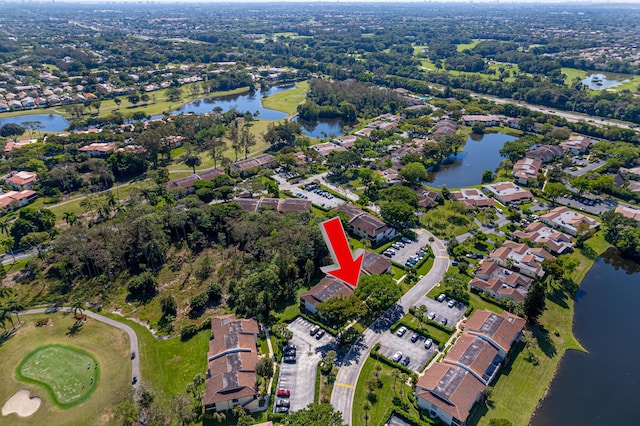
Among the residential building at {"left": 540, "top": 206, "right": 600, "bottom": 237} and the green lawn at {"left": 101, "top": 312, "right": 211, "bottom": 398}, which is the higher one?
the residential building at {"left": 540, "top": 206, "right": 600, "bottom": 237}

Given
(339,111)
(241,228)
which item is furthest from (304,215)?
(339,111)

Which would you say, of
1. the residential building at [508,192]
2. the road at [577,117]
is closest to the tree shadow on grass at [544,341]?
the residential building at [508,192]

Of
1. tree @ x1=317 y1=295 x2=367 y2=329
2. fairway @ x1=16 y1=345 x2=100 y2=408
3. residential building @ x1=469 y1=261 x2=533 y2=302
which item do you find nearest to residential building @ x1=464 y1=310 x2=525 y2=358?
residential building @ x1=469 y1=261 x2=533 y2=302

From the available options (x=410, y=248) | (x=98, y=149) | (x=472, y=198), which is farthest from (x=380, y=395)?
(x=98, y=149)

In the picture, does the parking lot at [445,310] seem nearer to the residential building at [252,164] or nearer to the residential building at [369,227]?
the residential building at [369,227]

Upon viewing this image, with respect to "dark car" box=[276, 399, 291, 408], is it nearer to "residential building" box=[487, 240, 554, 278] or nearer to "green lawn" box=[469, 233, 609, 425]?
"green lawn" box=[469, 233, 609, 425]

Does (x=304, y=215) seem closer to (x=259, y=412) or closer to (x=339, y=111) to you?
Result: (x=259, y=412)

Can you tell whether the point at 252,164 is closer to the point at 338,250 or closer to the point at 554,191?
the point at 554,191
